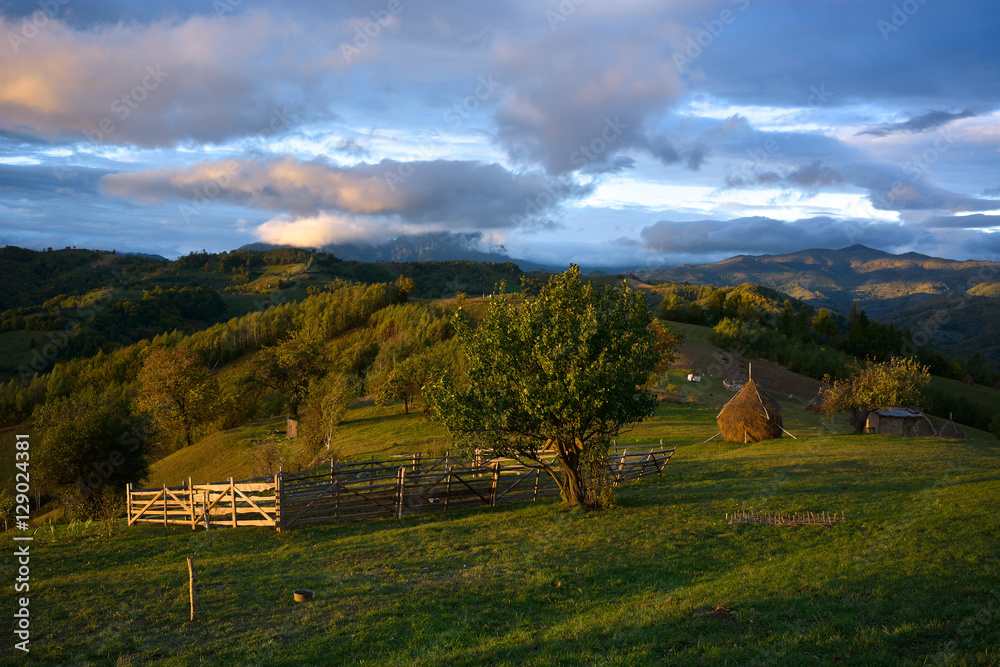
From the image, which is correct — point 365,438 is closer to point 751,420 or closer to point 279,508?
point 279,508

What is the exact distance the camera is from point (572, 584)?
37.8ft

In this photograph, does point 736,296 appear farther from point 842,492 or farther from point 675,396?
Result: point 842,492

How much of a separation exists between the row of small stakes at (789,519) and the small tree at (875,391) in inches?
819

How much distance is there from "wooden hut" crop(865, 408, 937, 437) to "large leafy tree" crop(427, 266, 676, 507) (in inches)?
983

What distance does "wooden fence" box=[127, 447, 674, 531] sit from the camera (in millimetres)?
18328

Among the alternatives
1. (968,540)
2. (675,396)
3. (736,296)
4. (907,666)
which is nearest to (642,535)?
(968,540)

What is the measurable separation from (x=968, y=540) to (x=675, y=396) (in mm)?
36517

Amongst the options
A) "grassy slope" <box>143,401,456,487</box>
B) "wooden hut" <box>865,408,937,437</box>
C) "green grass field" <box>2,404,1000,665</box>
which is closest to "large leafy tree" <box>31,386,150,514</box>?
"grassy slope" <box>143,401,456,487</box>

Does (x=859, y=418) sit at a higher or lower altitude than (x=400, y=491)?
lower

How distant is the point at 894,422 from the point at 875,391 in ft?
12.0

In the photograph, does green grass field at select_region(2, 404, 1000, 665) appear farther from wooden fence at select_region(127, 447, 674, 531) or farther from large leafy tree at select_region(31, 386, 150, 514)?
large leafy tree at select_region(31, 386, 150, 514)

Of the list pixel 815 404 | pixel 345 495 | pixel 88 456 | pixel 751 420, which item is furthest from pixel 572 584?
pixel 815 404

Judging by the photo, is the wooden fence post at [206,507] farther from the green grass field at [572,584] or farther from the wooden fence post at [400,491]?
the wooden fence post at [400,491]

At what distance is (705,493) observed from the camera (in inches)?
750
